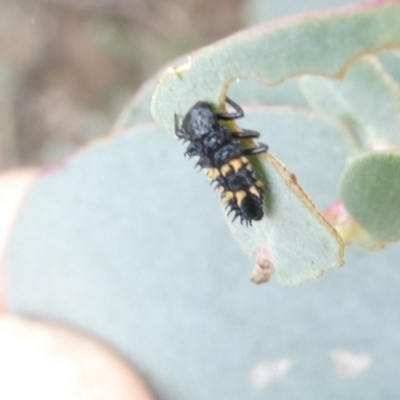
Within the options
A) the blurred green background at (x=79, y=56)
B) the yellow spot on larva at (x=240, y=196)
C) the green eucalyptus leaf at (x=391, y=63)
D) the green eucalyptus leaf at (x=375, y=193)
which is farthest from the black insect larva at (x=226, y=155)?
the blurred green background at (x=79, y=56)

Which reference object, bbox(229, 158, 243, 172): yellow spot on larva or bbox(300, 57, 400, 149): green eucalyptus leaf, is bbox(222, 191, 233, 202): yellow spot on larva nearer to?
bbox(229, 158, 243, 172): yellow spot on larva

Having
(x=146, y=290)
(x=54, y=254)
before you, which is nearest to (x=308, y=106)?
(x=146, y=290)

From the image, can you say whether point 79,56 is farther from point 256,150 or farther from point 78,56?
point 256,150

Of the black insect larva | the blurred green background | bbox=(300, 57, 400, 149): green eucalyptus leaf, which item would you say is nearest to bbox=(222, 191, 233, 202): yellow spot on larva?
the black insect larva

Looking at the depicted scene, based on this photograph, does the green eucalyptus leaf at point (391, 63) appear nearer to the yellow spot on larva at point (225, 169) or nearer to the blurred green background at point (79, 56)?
the yellow spot on larva at point (225, 169)

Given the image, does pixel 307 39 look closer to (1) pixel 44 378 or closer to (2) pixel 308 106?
(2) pixel 308 106

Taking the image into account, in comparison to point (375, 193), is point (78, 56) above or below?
above

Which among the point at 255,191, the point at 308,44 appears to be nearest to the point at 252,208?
the point at 255,191
